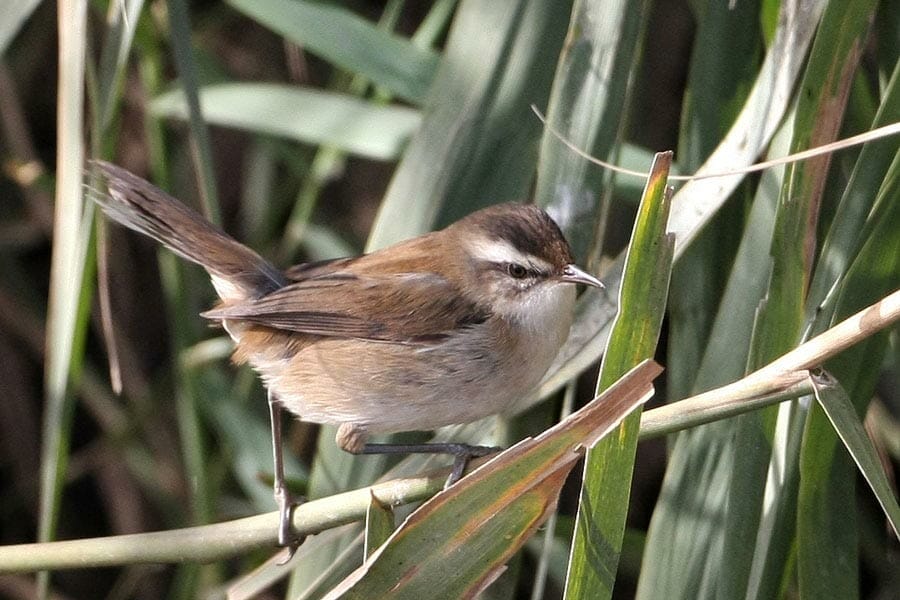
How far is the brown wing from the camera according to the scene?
2.64 m

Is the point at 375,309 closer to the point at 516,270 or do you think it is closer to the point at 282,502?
the point at 516,270

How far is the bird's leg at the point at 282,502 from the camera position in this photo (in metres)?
1.91

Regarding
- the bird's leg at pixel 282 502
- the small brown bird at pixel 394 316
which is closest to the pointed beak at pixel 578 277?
the small brown bird at pixel 394 316

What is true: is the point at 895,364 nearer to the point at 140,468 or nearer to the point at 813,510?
the point at 813,510

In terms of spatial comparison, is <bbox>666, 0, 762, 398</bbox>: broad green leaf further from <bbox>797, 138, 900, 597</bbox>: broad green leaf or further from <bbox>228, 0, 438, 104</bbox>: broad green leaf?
<bbox>228, 0, 438, 104</bbox>: broad green leaf

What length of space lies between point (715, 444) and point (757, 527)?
240mm

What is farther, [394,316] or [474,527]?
[394,316]

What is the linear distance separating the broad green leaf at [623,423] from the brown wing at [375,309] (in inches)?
40.6

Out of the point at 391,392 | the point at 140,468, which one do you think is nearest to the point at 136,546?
the point at 391,392

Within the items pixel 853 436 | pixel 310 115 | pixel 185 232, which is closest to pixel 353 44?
pixel 310 115

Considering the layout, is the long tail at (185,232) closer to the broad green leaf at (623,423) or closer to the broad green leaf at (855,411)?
the broad green leaf at (623,423)

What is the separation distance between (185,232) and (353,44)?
0.63 m

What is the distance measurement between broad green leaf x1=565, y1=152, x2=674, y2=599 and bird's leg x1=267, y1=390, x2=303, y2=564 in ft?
1.71

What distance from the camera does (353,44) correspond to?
2.79 metres
